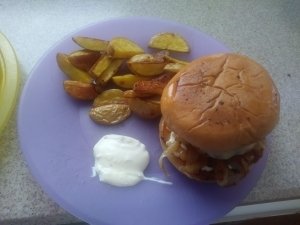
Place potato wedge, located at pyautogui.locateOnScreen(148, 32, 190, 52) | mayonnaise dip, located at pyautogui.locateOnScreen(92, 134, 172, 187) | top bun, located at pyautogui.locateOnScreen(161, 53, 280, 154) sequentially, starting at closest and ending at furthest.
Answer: top bun, located at pyautogui.locateOnScreen(161, 53, 280, 154) < mayonnaise dip, located at pyautogui.locateOnScreen(92, 134, 172, 187) < potato wedge, located at pyautogui.locateOnScreen(148, 32, 190, 52)

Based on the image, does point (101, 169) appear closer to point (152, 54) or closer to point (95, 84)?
point (95, 84)

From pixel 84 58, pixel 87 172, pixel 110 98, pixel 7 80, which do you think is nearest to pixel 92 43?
pixel 84 58

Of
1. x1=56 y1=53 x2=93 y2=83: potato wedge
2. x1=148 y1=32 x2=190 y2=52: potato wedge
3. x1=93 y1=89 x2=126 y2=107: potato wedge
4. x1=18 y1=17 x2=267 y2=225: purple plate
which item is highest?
x1=148 y1=32 x2=190 y2=52: potato wedge

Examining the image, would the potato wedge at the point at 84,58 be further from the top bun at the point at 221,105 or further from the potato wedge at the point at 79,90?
the top bun at the point at 221,105

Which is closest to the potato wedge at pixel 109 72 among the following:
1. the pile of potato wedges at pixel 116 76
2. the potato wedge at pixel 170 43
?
the pile of potato wedges at pixel 116 76

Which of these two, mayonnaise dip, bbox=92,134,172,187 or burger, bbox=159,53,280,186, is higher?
burger, bbox=159,53,280,186

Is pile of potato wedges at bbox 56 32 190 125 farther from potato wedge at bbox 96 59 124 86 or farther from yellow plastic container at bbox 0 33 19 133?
yellow plastic container at bbox 0 33 19 133

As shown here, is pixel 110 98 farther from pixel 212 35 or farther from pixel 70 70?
pixel 212 35

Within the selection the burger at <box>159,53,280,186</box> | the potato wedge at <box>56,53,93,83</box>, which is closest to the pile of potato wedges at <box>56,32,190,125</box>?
the potato wedge at <box>56,53,93,83</box>
